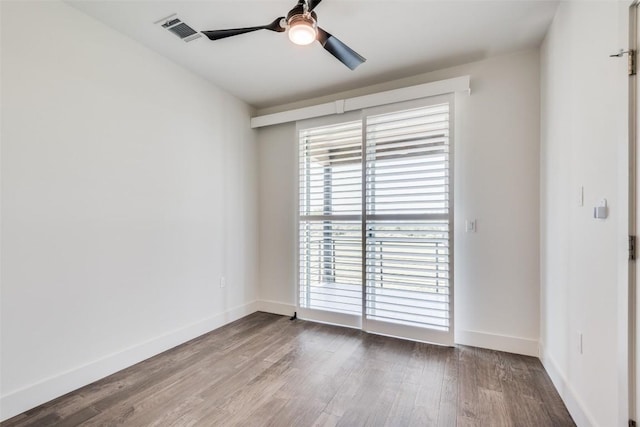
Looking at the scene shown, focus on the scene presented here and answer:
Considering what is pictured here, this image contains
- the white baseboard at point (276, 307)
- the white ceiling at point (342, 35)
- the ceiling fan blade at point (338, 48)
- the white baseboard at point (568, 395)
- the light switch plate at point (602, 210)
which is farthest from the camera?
the white baseboard at point (276, 307)

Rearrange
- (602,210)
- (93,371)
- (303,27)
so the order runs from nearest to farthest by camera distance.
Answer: (602,210), (303,27), (93,371)

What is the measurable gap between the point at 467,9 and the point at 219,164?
2680 millimetres

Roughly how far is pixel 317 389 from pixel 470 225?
194 centimetres

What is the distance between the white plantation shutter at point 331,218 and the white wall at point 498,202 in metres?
1.00

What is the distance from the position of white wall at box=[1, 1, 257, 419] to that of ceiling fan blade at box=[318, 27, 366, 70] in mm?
1677

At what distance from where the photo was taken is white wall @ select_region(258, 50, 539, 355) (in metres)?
2.60

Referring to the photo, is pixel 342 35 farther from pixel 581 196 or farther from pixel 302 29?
pixel 581 196

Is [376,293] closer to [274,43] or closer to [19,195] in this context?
[274,43]

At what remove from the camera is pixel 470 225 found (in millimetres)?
2799

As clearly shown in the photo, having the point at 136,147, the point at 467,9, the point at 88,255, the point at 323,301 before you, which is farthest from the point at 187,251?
the point at 467,9

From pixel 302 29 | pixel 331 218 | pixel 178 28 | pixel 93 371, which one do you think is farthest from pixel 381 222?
pixel 93 371

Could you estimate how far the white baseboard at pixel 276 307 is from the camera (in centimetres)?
372

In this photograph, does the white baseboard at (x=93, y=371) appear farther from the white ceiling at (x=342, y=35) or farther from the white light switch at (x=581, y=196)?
the white light switch at (x=581, y=196)

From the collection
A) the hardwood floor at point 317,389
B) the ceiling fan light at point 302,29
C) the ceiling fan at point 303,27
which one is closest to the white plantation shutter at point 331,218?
the hardwood floor at point 317,389
